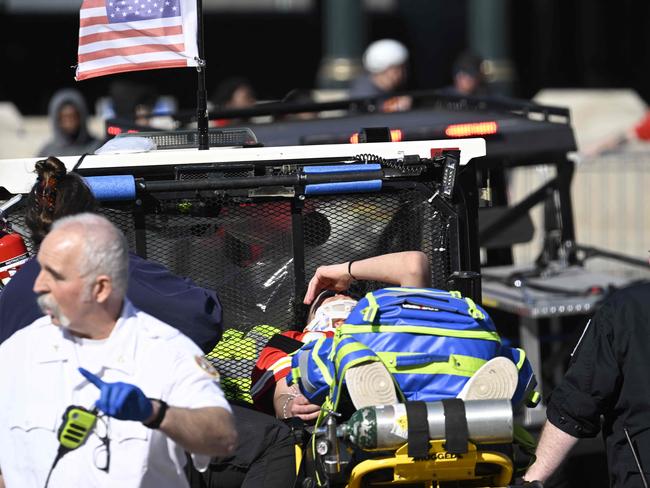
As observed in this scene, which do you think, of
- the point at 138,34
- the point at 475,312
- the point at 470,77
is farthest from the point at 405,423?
the point at 470,77

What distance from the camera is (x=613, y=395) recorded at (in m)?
3.96

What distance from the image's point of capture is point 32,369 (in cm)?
328

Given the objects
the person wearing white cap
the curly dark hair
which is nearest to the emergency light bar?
the curly dark hair

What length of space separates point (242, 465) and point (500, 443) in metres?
0.90

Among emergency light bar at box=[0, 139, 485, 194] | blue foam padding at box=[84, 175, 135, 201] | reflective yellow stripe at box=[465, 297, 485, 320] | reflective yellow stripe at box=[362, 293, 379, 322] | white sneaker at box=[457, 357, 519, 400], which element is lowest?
white sneaker at box=[457, 357, 519, 400]

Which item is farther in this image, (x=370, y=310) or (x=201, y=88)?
(x=201, y=88)

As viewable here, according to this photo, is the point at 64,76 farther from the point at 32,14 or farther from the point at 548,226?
the point at 548,226

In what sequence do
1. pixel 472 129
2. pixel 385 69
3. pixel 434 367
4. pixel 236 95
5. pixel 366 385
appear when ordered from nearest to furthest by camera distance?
pixel 366 385, pixel 434 367, pixel 472 129, pixel 385 69, pixel 236 95

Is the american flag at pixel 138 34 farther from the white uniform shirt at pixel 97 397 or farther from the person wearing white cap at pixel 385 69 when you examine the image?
the person wearing white cap at pixel 385 69

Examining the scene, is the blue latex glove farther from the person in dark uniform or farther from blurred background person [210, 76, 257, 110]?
blurred background person [210, 76, 257, 110]

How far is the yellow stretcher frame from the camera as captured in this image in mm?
3598

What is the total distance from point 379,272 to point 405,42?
17.6 metres

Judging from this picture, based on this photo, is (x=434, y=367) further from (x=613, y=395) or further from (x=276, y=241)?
(x=276, y=241)

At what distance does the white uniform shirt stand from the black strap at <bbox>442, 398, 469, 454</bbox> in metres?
0.66
